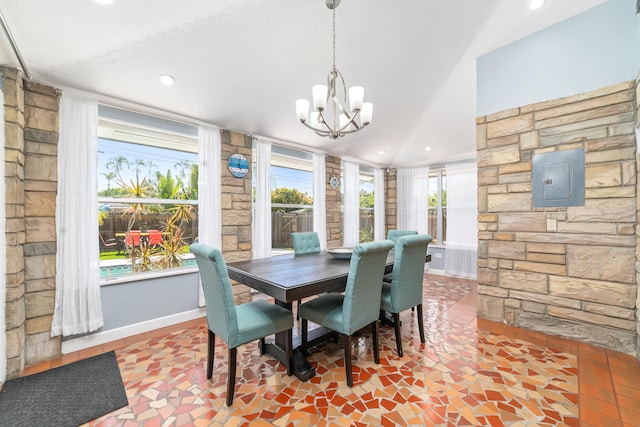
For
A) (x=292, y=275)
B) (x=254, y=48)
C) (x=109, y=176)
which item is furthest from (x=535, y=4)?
(x=109, y=176)

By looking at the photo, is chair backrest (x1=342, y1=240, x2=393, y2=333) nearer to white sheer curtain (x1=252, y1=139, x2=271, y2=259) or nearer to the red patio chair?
white sheer curtain (x1=252, y1=139, x2=271, y2=259)

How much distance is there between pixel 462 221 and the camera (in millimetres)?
5102

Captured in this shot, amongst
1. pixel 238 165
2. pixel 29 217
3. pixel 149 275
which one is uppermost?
pixel 238 165

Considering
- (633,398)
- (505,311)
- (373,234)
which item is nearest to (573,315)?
(505,311)

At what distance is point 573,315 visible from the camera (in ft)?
8.40

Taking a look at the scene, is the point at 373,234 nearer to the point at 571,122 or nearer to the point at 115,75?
the point at 571,122

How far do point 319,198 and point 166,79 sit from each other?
108 inches

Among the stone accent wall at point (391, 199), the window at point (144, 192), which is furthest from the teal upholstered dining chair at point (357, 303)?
the stone accent wall at point (391, 199)

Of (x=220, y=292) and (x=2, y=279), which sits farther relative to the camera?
(x=2, y=279)

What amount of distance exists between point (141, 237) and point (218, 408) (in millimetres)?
2085

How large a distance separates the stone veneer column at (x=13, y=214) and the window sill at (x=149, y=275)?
0.63m

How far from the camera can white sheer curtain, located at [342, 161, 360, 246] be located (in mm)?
5207

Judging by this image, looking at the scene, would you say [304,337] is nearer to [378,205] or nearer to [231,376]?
[231,376]

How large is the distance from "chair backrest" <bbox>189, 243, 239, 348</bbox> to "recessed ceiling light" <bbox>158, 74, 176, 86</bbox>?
68.1 inches
